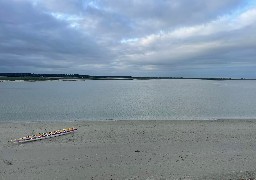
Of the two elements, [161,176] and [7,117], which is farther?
[7,117]

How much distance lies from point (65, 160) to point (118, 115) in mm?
22763

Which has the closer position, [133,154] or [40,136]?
[133,154]

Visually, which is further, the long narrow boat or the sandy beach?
the long narrow boat

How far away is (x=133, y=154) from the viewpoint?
65.3ft

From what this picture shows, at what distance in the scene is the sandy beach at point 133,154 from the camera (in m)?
16.4

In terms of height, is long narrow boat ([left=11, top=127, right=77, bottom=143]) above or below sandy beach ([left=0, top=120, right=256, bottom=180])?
above

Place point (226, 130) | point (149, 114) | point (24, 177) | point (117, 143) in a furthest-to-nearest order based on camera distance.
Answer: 1. point (149, 114)
2. point (226, 130)
3. point (117, 143)
4. point (24, 177)

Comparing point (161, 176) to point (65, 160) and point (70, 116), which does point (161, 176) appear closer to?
point (65, 160)

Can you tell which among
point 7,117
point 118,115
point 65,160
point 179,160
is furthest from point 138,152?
point 7,117

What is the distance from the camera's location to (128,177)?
1573cm

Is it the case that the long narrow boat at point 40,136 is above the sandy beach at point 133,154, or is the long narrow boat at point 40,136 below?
above

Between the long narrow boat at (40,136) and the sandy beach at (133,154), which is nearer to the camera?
the sandy beach at (133,154)

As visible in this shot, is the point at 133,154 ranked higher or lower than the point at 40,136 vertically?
lower

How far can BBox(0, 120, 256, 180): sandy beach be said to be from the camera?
16359mm
